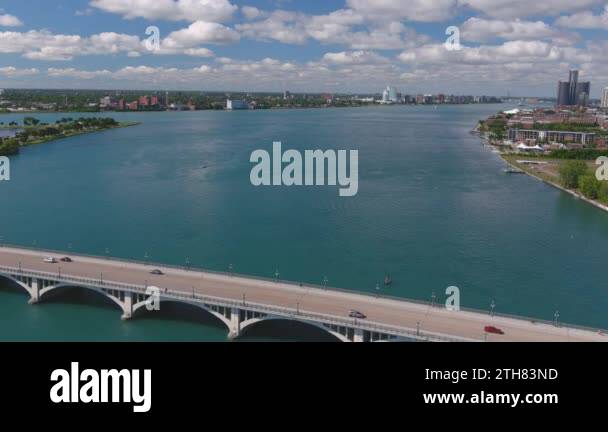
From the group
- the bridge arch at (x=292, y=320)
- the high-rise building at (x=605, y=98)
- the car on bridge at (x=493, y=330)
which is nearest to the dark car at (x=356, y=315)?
the bridge arch at (x=292, y=320)

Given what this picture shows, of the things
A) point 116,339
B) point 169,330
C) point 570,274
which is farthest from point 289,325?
point 570,274

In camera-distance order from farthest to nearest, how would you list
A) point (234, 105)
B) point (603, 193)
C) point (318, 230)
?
1. point (234, 105)
2. point (603, 193)
3. point (318, 230)

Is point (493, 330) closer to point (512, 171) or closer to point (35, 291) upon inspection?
point (35, 291)

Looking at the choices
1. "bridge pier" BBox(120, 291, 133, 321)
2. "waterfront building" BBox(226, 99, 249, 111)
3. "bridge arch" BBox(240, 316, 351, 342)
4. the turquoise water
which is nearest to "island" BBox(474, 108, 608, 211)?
the turquoise water

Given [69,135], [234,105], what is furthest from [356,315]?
[234,105]

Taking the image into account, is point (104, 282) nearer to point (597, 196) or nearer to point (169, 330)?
point (169, 330)

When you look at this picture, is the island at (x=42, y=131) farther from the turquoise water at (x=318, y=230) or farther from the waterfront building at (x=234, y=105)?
the waterfront building at (x=234, y=105)
